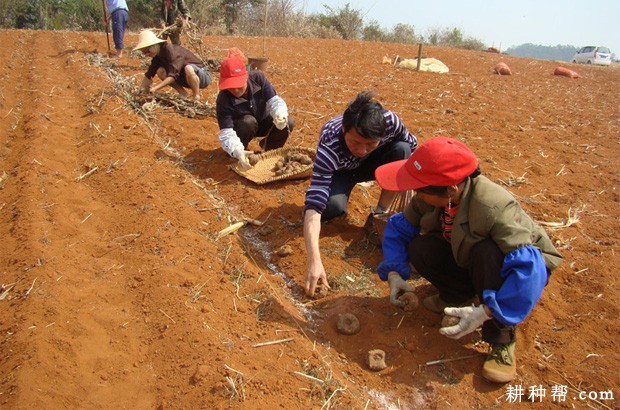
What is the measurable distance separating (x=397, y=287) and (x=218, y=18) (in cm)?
2181

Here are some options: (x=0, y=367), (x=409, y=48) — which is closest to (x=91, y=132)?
(x=0, y=367)

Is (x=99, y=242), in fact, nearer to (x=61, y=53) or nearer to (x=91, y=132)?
(x=91, y=132)

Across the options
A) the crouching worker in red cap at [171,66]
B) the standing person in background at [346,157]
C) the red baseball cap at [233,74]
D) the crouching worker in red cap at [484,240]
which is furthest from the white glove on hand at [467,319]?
the crouching worker in red cap at [171,66]

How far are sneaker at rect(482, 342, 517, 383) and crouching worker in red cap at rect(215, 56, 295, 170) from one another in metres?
2.60

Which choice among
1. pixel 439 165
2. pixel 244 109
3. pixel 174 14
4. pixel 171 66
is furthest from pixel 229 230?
pixel 174 14

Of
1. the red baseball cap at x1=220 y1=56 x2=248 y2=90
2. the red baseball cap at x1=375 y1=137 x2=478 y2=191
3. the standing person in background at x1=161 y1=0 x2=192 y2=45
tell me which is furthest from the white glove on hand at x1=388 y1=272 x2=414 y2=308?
the standing person in background at x1=161 y1=0 x2=192 y2=45

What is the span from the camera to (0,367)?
2104 mm

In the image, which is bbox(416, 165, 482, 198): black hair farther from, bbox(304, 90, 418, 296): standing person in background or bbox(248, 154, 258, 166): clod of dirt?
bbox(248, 154, 258, 166): clod of dirt

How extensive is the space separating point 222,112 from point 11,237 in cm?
197

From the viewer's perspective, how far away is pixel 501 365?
2211 millimetres

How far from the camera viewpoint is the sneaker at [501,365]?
219cm

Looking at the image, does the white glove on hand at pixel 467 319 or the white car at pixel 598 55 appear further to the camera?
the white car at pixel 598 55

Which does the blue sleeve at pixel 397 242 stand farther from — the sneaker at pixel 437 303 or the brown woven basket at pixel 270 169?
the brown woven basket at pixel 270 169

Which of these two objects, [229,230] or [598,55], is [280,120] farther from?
[598,55]
